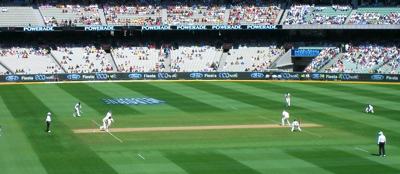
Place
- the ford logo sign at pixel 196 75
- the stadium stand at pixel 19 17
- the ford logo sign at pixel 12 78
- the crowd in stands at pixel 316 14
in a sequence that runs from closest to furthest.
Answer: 1. the ford logo sign at pixel 12 78
2. the ford logo sign at pixel 196 75
3. the stadium stand at pixel 19 17
4. the crowd in stands at pixel 316 14

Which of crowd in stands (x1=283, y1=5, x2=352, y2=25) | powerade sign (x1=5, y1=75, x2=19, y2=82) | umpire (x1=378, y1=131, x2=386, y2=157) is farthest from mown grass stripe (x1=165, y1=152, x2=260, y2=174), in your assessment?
crowd in stands (x1=283, y1=5, x2=352, y2=25)

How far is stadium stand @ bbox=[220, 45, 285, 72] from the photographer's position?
81.1 metres

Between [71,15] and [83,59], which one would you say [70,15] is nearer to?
[71,15]

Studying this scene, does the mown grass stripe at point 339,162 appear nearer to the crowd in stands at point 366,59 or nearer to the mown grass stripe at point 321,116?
the mown grass stripe at point 321,116

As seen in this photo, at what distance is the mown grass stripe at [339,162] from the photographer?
105 feet

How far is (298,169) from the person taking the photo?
31.9m

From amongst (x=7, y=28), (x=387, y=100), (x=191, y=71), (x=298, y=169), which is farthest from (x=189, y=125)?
(x=7, y=28)

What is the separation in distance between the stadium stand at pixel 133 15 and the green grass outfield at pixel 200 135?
Answer: 17698 mm

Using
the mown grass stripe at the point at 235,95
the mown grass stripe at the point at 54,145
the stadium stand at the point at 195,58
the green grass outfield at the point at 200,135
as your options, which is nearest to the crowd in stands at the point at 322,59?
the stadium stand at the point at 195,58

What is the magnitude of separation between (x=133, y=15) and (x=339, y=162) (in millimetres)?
53638

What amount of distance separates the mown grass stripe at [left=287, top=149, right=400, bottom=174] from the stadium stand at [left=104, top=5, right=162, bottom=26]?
48.7m

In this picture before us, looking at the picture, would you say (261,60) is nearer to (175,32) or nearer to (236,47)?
(236,47)

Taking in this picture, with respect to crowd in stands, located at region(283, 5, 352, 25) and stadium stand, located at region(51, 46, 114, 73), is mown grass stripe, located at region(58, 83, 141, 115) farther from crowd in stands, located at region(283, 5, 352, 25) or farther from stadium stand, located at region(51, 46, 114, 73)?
crowd in stands, located at region(283, 5, 352, 25)

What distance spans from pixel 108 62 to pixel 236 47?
16.0m
